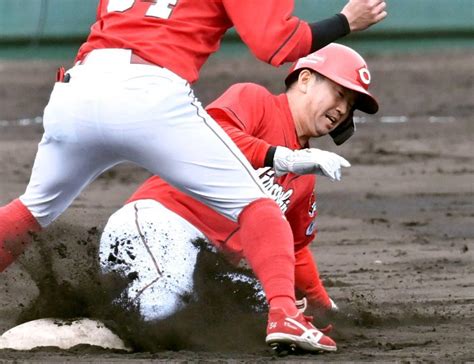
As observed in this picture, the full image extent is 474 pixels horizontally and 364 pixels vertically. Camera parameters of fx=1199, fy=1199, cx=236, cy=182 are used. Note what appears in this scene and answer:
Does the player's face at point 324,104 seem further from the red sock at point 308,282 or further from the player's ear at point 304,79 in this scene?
the red sock at point 308,282

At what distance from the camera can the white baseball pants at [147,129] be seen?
388 centimetres

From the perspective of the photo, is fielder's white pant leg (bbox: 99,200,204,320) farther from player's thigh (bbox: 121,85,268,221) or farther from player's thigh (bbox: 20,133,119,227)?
player's thigh (bbox: 121,85,268,221)

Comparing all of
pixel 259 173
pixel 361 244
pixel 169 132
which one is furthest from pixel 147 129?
pixel 361 244

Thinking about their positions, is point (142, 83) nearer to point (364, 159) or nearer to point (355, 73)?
point (355, 73)

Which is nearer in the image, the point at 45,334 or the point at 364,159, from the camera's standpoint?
the point at 45,334

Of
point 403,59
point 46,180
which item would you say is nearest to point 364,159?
point 403,59

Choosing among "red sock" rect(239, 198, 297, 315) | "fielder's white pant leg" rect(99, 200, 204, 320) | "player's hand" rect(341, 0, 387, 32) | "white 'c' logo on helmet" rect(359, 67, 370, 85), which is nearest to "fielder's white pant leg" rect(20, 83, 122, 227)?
"fielder's white pant leg" rect(99, 200, 204, 320)

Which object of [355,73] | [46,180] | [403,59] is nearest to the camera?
[46,180]

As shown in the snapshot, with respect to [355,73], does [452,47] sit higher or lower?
lower

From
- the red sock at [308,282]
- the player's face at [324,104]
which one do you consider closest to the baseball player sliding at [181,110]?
the player's face at [324,104]

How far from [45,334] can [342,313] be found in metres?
1.36

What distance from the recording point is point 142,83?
154 inches

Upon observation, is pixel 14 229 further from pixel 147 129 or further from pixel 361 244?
pixel 361 244

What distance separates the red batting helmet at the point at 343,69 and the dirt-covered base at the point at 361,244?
2.94 feet
